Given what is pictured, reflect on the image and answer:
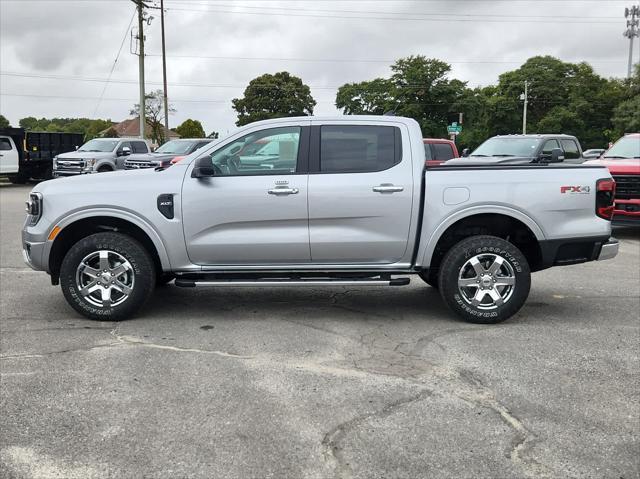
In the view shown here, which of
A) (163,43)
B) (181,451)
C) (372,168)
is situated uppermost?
(163,43)

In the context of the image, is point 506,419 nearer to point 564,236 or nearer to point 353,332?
point 353,332

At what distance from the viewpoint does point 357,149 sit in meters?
5.77

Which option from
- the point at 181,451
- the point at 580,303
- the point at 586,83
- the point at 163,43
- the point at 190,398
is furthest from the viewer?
the point at 586,83

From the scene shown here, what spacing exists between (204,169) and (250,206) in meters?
0.51

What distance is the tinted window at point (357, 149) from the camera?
5.71m

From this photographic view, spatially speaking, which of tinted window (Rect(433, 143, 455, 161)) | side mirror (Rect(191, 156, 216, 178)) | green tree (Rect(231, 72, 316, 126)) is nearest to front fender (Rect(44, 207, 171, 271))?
side mirror (Rect(191, 156, 216, 178))

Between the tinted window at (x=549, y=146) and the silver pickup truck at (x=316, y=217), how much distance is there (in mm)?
8690

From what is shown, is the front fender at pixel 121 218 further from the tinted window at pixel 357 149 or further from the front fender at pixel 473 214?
the front fender at pixel 473 214

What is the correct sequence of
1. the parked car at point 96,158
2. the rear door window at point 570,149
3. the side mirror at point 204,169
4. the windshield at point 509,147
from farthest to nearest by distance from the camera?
the parked car at point 96,158 < the rear door window at point 570,149 < the windshield at point 509,147 < the side mirror at point 204,169

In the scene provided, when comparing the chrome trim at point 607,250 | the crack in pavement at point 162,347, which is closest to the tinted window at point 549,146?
the chrome trim at point 607,250

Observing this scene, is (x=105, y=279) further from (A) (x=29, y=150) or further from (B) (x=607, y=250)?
(A) (x=29, y=150)

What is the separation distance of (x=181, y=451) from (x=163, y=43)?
3976cm

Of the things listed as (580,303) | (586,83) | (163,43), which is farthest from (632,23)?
(580,303)

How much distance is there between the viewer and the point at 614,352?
4996 mm
